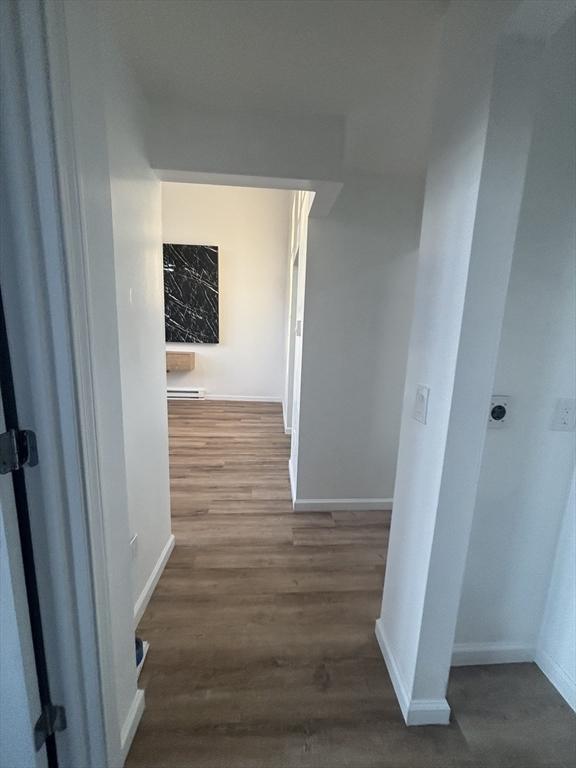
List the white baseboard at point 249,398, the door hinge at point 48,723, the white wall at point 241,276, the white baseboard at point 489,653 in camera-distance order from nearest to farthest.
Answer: the door hinge at point 48,723
the white baseboard at point 489,653
the white wall at point 241,276
the white baseboard at point 249,398

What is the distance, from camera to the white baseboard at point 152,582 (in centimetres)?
154

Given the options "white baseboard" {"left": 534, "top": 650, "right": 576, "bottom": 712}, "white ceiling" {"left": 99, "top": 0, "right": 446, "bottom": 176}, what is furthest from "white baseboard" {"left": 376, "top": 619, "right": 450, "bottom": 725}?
"white ceiling" {"left": 99, "top": 0, "right": 446, "bottom": 176}

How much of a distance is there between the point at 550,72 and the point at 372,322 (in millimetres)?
1418

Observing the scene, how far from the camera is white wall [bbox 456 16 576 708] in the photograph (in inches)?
43.1

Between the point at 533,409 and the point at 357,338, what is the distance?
1.25 meters

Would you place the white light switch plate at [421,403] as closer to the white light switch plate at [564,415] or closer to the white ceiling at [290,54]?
the white light switch plate at [564,415]

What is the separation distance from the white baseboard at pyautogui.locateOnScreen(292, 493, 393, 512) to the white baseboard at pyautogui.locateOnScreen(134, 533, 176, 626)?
0.95 m

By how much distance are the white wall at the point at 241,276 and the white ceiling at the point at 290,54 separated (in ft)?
12.5

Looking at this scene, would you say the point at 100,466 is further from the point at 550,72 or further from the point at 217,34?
the point at 550,72

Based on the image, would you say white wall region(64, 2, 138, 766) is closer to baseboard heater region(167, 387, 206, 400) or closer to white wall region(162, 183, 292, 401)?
white wall region(162, 183, 292, 401)

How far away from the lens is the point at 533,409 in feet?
4.04

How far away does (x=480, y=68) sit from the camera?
2.90ft

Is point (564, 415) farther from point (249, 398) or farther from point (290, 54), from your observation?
point (249, 398)

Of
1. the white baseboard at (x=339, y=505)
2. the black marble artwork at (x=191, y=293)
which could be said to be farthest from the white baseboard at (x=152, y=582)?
the black marble artwork at (x=191, y=293)
